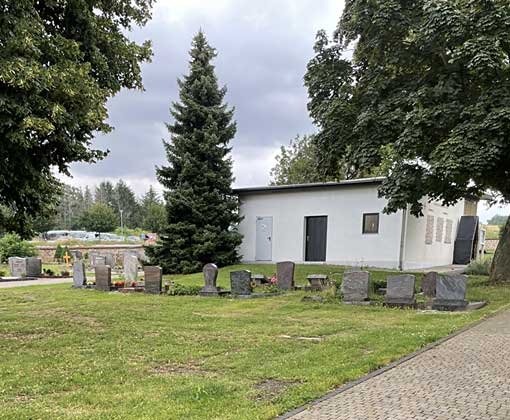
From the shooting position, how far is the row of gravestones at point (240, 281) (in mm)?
13477

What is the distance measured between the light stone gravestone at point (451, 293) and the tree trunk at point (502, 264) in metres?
4.38

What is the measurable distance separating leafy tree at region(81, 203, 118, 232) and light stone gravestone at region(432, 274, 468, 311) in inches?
2268

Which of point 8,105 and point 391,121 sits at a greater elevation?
point 391,121

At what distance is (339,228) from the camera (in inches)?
822

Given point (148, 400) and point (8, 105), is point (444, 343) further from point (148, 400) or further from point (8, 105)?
point (8, 105)

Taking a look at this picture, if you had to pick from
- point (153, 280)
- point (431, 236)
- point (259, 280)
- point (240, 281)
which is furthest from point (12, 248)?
point (431, 236)

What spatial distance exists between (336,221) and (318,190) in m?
1.73

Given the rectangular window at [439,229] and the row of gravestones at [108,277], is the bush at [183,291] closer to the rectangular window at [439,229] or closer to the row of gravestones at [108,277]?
the row of gravestones at [108,277]

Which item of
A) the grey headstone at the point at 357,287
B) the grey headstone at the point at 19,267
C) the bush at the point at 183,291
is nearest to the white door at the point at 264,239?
the bush at the point at 183,291

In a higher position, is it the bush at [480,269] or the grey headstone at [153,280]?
the bush at [480,269]

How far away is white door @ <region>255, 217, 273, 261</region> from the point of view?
22812mm

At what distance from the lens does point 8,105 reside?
5.96 metres

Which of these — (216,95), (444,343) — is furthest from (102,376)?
(216,95)

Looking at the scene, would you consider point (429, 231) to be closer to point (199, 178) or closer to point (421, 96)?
point (421, 96)
